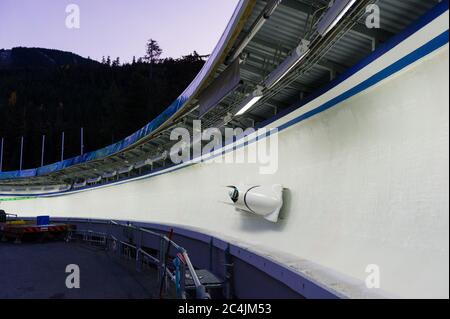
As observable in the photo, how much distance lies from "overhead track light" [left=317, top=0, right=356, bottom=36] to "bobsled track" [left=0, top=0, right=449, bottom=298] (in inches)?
11.8

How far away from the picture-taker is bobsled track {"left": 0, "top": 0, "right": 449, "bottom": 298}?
2777 millimetres

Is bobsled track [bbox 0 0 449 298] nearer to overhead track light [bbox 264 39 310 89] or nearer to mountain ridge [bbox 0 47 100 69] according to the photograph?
overhead track light [bbox 264 39 310 89]

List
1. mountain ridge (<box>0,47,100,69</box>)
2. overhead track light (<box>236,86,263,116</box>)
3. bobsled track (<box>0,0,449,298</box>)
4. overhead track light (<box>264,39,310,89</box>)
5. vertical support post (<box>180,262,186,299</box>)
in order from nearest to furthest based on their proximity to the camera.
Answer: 1. bobsled track (<box>0,0,449,298</box>)
2. overhead track light (<box>264,39,310,89</box>)
3. vertical support post (<box>180,262,186,299</box>)
4. overhead track light (<box>236,86,263,116</box>)
5. mountain ridge (<box>0,47,100,69</box>)

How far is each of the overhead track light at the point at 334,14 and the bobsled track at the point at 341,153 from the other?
0.30 metres

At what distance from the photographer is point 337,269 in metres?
3.75

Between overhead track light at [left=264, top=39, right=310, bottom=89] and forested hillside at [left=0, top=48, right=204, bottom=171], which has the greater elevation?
forested hillside at [left=0, top=48, right=204, bottom=171]

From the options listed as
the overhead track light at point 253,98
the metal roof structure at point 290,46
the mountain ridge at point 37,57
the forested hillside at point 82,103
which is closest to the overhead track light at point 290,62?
the metal roof structure at point 290,46

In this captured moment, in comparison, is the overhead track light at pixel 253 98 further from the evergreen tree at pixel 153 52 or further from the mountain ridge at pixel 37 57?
the mountain ridge at pixel 37 57

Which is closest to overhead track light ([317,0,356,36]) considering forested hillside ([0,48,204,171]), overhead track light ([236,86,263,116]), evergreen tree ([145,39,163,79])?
overhead track light ([236,86,263,116])

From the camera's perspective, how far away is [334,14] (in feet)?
10.5

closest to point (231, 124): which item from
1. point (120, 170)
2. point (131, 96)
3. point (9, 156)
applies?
point (120, 170)

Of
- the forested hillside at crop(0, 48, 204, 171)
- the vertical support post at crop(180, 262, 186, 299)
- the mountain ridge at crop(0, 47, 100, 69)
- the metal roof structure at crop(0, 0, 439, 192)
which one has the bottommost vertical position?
the vertical support post at crop(180, 262, 186, 299)

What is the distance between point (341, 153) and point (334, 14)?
1474mm
